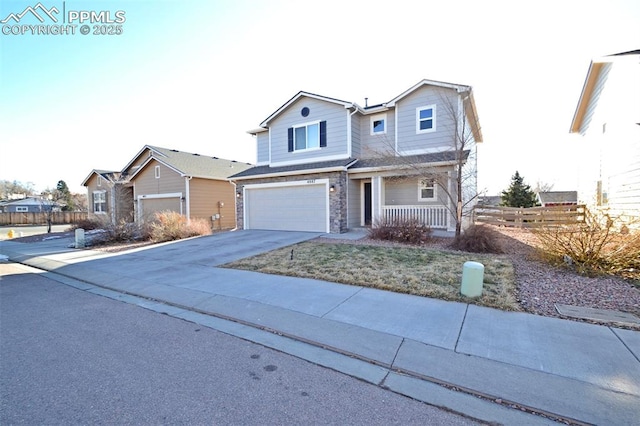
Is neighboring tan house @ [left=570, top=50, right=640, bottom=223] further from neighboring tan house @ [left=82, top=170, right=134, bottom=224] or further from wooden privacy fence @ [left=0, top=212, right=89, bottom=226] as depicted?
wooden privacy fence @ [left=0, top=212, right=89, bottom=226]

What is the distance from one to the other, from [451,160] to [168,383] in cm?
1137

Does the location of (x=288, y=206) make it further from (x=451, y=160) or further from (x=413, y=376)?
(x=413, y=376)

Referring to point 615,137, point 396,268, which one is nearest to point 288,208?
point 396,268

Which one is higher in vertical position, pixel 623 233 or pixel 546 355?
pixel 623 233

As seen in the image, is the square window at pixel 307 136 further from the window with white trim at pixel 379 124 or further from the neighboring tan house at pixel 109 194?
the neighboring tan house at pixel 109 194

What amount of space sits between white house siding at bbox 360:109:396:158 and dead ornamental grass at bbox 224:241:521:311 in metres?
6.38

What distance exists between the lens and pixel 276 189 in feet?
52.4

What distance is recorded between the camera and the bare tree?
10674mm

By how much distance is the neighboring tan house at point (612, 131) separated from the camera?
10.4 metres

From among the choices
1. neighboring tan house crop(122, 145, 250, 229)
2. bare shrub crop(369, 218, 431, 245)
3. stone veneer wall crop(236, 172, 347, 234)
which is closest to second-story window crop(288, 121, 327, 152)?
stone veneer wall crop(236, 172, 347, 234)

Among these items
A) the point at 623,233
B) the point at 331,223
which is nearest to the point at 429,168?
the point at 331,223

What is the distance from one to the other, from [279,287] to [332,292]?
1.16 meters

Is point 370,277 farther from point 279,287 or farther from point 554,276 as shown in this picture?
point 554,276

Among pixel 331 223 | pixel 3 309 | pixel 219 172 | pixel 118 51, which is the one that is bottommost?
pixel 3 309
